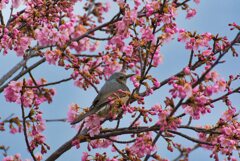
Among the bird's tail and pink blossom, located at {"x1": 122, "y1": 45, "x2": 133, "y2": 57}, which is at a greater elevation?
pink blossom, located at {"x1": 122, "y1": 45, "x2": 133, "y2": 57}

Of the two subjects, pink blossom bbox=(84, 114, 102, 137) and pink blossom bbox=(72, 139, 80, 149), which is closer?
pink blossom bbox=(84, 114, 102, 137)

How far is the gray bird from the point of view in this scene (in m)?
6.50

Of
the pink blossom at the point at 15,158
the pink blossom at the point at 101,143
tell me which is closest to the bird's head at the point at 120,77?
the pink blossom at the point at 101,143

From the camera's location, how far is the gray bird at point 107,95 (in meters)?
6.50

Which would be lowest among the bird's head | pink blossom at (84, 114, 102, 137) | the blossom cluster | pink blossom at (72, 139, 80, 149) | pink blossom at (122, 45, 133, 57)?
pink blossom at (72, 139, 80, 149)

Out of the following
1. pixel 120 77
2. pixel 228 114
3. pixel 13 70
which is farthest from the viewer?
pixel 13 70

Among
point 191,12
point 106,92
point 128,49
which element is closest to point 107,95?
point 106,92

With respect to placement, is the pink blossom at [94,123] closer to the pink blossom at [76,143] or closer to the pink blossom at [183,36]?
the pink blossom at [76,143]

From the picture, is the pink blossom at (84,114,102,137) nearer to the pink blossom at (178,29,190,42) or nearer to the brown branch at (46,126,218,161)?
the brown branch at (46,126,218,161)

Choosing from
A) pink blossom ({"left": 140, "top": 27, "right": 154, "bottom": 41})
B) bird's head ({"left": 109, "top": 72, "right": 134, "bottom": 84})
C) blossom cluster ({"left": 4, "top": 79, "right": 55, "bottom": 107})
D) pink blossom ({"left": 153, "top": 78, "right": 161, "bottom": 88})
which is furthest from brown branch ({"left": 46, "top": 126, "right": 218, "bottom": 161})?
pink blossom ({"left": 140, "top": 27, "right": 154, "bottom": 41})

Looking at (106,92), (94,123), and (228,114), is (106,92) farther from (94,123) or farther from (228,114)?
(228,114)

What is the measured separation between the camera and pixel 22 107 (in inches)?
272

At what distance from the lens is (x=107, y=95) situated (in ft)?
22.8

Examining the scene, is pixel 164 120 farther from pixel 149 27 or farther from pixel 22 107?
pixel 22 107
